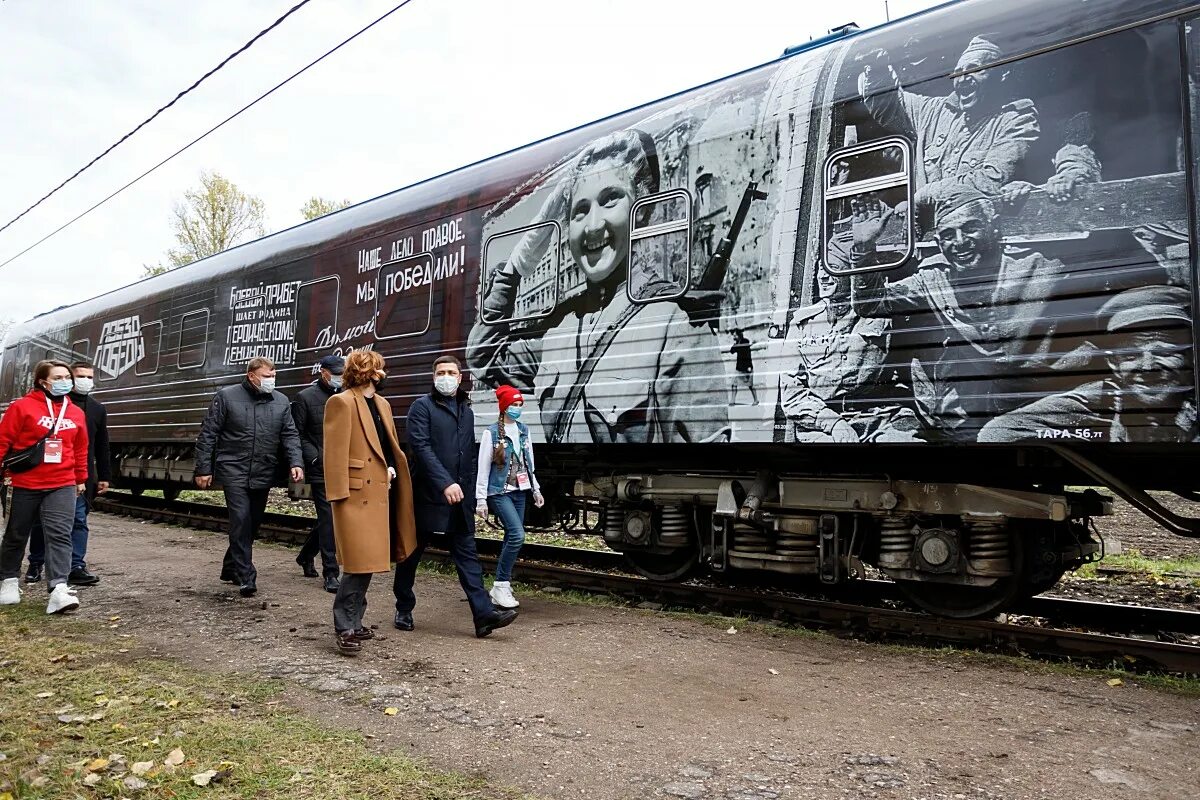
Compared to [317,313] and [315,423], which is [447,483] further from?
[317,313]

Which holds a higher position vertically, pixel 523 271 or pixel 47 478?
pixel 523 271

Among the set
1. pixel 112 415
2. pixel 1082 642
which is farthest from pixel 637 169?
pixel 112 415

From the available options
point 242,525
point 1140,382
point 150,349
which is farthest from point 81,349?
point 1140,382

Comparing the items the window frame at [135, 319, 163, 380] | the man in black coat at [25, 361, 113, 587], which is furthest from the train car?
the window frame at [135, 319, 163, 380]

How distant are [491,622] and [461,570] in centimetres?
38

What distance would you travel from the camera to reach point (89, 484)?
754cm

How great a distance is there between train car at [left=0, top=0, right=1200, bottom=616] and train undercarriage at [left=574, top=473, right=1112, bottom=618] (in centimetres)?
2

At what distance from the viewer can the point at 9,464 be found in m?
6.01

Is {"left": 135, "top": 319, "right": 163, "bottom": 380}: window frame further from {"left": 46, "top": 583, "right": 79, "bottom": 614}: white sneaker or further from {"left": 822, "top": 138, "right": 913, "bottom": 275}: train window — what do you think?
{"left": 822, "top": 138, "right": 913, "bottom": 275}: train window

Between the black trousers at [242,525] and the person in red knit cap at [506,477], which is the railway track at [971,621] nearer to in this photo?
the person in red knit cap at [506,477]

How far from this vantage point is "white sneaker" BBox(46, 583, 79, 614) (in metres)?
6.01

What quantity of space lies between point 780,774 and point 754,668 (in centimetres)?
151

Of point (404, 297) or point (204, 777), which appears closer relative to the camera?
point (204, 777)

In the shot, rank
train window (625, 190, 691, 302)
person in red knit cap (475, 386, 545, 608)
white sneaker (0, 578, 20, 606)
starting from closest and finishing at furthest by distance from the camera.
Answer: person in red knit cap (475, 386, 545, 608)
train window (625, 190, 691, 302)
white sneaker (0, 578, 20, 606)
